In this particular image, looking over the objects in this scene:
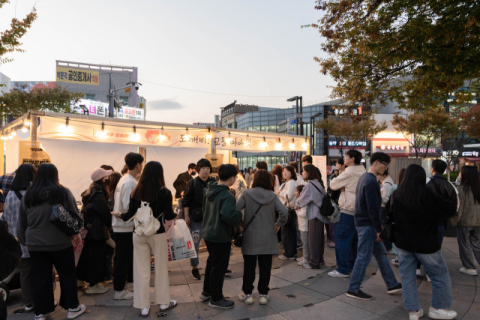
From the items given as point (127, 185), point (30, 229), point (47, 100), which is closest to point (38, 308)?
point (30, 229)

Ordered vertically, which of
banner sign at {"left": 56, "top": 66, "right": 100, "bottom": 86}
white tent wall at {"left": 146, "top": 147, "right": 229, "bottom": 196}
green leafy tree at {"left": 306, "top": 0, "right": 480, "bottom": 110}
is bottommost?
white tent wall at {"left": 146, "top": 147, "right": 229, "bottom": 196}

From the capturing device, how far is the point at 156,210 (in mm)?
3672

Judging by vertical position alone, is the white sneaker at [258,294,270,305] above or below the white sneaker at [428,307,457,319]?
below

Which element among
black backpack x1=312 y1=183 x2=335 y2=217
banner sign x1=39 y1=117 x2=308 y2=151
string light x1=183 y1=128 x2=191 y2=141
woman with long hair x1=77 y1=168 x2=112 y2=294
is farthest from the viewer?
string light x1=183 y1=128 x2=191 y2=141

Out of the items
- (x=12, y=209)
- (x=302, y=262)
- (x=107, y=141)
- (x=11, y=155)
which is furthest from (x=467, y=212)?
(x=11, y=155)

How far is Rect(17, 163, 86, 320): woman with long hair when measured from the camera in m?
3.37

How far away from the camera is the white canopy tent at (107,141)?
6145 millimetres

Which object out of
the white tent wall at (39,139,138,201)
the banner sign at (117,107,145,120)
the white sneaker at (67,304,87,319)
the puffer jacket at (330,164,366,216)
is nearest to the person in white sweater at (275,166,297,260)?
the puffer jacket at (330,164,366,216)

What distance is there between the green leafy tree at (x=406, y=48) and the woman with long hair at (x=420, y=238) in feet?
11.2

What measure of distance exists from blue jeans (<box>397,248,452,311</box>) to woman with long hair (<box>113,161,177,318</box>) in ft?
9.04

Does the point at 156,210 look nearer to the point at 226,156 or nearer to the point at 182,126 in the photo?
the point at 182,126

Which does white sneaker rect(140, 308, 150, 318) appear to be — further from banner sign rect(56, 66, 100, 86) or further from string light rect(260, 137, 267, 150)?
banner sign rect(56, 66, 100, 86)

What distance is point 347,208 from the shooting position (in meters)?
4.92

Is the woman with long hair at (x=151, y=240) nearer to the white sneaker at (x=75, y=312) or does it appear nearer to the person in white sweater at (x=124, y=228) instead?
the person in white sweater at (x=124, y=228)
